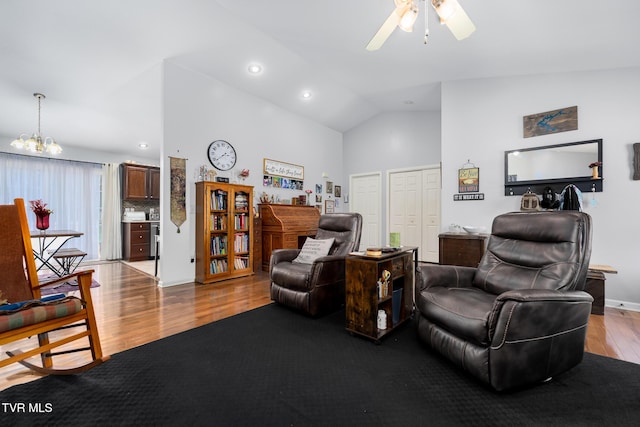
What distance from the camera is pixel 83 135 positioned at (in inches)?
210

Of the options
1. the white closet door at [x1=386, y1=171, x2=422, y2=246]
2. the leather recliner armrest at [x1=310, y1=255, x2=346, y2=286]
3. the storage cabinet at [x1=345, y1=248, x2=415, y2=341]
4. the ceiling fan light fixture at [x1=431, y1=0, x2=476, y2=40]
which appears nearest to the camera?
the ceiling fan light fixture at [x1=431, y1=0, x2=476, y2=40]

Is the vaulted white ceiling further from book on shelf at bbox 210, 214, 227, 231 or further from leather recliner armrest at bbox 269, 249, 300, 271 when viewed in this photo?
leather recliner armrest at bbox 269, 249, 300, 271

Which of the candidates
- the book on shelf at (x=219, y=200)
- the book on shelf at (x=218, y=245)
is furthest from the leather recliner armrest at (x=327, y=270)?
the book on shelf at (x=219, y=200)

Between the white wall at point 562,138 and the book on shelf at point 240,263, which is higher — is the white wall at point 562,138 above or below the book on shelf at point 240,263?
above

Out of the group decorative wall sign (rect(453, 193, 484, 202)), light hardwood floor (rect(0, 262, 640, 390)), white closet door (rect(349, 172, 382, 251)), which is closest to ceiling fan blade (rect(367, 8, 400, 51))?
decorative wall sign (rect(453, 193, 484, 202))

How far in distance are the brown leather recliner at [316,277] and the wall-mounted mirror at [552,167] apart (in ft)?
7.47

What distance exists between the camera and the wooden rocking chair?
137 cm

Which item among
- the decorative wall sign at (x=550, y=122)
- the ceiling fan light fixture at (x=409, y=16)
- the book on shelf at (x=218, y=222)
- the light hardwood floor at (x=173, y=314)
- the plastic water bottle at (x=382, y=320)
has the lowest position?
the light hardwood floor at (x=173, y=314)

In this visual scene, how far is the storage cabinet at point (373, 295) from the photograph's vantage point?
1969mm

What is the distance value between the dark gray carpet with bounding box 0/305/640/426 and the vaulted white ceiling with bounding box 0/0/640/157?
2899 millimetres

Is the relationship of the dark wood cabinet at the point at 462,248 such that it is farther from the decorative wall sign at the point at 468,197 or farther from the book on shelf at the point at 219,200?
the book on shelf at the point at 219,200

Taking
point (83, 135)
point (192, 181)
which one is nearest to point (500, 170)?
point (192, 181)

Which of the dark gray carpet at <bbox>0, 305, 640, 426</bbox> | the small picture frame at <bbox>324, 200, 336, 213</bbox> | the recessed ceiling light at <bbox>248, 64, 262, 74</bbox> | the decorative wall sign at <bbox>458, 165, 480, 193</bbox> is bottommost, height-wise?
the dark gray carpet at <bbox>0, 305, 640, 426</bbox>

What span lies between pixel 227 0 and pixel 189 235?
296 centimetres
